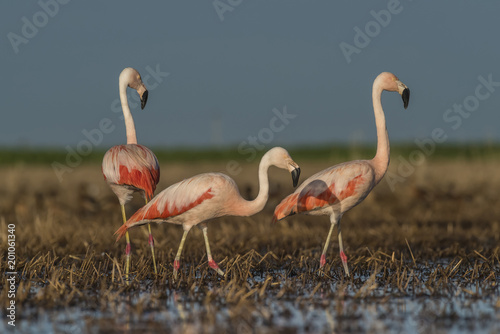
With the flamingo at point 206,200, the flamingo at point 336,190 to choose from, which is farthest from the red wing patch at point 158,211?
the flamingo at point 336,190

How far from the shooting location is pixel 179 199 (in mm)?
7102

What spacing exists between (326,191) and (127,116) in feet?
7.74

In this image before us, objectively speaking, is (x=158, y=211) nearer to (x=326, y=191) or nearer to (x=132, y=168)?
(x=132, y=168)

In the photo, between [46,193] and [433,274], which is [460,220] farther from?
[46,193]

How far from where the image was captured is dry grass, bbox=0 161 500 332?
5.83 m

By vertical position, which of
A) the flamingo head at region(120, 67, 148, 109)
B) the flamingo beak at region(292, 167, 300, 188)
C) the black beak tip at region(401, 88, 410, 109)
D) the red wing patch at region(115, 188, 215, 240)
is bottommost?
the red wing patch at region(115, 188, 215, 240)

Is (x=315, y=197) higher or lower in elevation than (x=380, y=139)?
lower

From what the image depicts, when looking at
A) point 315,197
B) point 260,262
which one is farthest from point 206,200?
point 315,197

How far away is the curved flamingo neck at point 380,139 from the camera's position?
7.98 metres

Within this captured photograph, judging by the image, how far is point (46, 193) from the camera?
1678 centimetres

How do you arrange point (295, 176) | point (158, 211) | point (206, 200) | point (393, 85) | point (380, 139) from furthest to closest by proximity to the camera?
point (393, 85) < point (380, 139) < point (158, 211) < point (206, 200) < point (295, 176)

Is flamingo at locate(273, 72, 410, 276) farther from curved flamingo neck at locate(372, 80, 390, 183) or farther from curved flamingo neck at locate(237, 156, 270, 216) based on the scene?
curved flamingo neck at locate(237, 156, 270, 216)

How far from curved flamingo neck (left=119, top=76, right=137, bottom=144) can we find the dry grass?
52.6 inches

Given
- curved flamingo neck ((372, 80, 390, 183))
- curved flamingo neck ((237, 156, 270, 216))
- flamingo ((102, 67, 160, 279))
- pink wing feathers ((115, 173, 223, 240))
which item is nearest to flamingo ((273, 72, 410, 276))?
curved flamingo neck ((372, 80, 390, 183))
